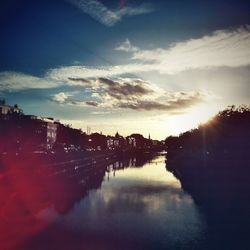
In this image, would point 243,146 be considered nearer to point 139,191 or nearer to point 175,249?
point 139,191

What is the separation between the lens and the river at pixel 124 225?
1828 cm

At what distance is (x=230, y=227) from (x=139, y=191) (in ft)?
64.7

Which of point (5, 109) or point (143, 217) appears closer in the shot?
point (143, 217)

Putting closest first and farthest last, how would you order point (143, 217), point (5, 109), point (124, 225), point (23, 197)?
point (124, 225) → point (143, 217) → point (23, 197) → point (5, 109)

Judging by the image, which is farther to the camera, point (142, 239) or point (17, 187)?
point (17, 187)

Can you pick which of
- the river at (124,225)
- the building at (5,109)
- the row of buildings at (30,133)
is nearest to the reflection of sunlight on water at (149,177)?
the river at (124,225)

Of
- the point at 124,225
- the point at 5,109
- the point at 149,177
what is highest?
the point at 5,109

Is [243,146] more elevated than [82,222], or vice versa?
[243,146]

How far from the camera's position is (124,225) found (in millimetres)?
22672

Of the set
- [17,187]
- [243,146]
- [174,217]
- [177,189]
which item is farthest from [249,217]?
[243,146]

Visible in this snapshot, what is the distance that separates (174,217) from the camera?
2495 centimetres


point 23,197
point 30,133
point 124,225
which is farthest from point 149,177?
point 30,133

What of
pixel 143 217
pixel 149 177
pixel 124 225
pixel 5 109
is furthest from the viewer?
pixel 5 109

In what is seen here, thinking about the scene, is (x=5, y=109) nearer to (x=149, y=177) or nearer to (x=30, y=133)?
(x=30, y=133)
